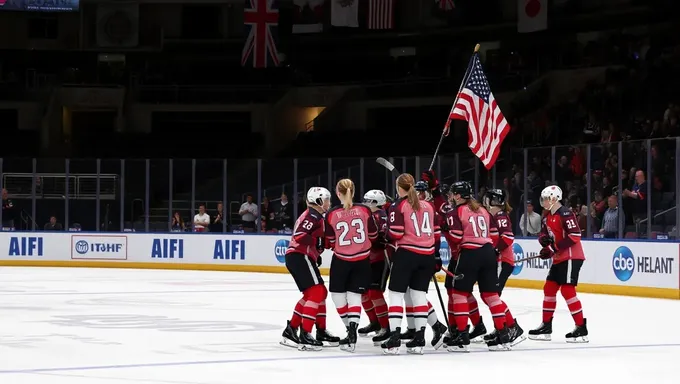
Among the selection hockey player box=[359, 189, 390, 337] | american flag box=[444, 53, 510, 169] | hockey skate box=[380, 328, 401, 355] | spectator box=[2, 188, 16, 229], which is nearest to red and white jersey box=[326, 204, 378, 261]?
hockey player box=[359, 189, 390, 337]

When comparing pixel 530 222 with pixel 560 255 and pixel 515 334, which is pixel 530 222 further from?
pixel 515 334

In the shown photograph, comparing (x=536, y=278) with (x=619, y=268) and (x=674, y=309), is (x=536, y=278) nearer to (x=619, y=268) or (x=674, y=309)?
(x=619, y=268)

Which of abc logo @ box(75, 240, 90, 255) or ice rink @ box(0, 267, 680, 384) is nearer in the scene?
ice rink @ box(0, 267, 680, 384)

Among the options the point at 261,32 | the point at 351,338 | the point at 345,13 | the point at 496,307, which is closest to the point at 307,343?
the point at 351,338

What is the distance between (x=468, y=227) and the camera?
404 inches

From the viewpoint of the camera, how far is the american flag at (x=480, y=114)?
15820 millimetres

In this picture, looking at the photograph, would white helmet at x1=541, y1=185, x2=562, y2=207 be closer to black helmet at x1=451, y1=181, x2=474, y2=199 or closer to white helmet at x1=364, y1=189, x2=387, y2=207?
black helmet at x1=451, y1=181, x2=474, y2=199

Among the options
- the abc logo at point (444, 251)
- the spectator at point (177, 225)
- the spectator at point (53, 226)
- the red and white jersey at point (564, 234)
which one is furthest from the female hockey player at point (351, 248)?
the spectator at point (53, 226)

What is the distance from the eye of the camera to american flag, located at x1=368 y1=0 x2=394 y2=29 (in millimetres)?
31531

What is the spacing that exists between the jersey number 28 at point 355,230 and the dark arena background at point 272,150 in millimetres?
963

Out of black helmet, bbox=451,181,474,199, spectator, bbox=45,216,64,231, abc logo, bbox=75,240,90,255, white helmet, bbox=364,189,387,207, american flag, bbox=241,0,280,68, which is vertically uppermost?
american flag, bbox=241,0,280,68

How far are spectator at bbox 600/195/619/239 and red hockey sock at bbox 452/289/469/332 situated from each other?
27.3 feet

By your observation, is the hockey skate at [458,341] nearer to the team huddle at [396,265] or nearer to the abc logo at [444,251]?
the team huddle at [396,265]

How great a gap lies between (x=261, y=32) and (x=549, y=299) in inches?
877
